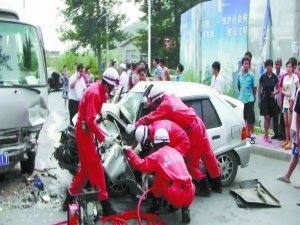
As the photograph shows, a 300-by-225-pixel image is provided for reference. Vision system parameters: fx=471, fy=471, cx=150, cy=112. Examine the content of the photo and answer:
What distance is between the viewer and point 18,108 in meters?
7.04

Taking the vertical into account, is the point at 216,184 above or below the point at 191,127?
below

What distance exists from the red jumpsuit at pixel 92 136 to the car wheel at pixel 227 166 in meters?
2.17

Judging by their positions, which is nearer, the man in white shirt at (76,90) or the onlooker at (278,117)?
the onlooker at (278,117)

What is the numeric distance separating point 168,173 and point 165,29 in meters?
39.2

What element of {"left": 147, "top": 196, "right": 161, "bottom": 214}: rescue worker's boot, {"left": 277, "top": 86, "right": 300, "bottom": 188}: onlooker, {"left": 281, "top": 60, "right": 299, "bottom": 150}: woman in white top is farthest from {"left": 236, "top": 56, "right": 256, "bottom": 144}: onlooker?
{"left": 147, "top": 196, "right": 161, "bottom": 214}: rescue worker's boot

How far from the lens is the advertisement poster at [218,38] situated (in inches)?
546

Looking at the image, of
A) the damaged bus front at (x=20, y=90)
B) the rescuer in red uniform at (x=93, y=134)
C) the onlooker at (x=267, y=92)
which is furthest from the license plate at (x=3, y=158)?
the onlooker at (x=267, y=92)

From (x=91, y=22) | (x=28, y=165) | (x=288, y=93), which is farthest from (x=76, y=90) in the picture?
(x=91, y=22)

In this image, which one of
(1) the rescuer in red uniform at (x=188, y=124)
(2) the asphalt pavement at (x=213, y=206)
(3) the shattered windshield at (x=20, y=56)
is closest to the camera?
(2) the asphalt pavement at (x=213, y=206)

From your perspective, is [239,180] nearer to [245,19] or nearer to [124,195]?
[124,195]

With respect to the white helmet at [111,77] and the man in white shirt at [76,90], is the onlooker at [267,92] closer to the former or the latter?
the man in white shirt at [76,90]

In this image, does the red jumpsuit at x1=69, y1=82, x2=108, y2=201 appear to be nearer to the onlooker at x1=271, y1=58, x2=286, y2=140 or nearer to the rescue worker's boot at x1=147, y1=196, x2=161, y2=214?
the rescue worker's boot at x1=147, y1=196, x2=161, y2=214

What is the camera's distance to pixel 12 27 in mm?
7531

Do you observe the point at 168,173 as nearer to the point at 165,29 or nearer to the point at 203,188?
the point at 203,188
